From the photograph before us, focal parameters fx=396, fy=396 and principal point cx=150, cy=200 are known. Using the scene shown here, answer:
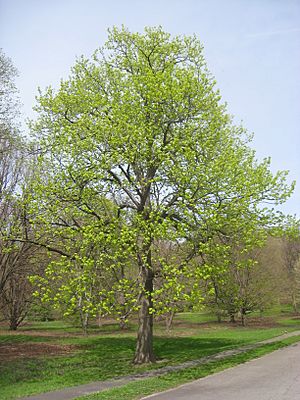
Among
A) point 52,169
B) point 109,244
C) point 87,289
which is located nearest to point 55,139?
point 52,169

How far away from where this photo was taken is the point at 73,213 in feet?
46.0

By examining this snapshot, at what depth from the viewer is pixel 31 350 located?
19.4m

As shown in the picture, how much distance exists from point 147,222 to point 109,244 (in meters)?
1.58

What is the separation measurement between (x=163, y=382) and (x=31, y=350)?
409 inches

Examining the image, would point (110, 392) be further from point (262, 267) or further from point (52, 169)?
point (262, 267)

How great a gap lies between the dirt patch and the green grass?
26.0ft

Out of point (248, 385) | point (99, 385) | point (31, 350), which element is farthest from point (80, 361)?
point (248, 385)

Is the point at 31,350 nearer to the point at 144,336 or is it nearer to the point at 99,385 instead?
the point at 144,336

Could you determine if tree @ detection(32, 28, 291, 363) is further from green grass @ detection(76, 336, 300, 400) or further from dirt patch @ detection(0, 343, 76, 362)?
dirt patch @ detection(0, 343, 76, 362)

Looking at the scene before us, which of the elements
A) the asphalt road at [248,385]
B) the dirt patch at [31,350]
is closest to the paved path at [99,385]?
the asphalt road at [248,385]

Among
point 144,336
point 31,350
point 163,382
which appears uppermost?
point 144,336

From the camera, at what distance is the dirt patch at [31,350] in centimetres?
1796

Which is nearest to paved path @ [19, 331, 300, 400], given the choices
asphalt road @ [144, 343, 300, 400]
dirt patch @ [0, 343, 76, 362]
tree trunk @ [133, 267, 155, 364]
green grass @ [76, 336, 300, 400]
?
green grass @ [76, 336, 300, 400]

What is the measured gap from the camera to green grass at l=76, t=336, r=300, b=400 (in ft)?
32.9
